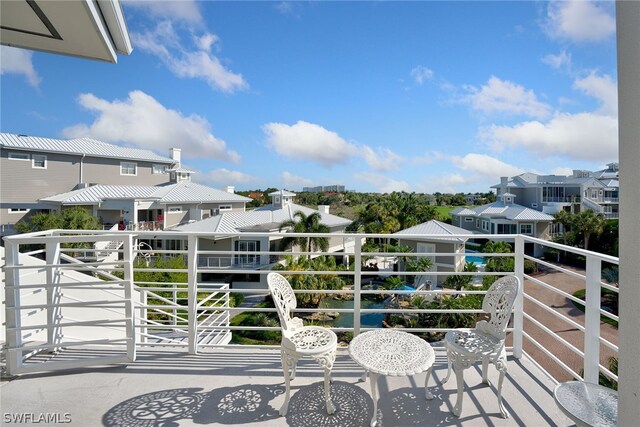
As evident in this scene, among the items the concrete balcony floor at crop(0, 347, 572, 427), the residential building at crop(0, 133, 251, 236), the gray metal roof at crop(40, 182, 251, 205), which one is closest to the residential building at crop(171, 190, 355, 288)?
the residential building at crop(0, 133, 251, 236)

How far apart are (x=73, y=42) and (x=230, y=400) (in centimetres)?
342

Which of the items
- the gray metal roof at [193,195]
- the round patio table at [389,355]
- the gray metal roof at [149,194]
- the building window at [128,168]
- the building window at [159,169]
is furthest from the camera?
the building window at [159,169]

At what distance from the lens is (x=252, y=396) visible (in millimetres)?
2494

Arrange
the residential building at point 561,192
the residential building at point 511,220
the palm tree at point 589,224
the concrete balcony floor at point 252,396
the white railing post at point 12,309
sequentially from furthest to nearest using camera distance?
1. the residential building at point 561,192
2. the residential building at point 511,220
3. the palm tree at point 589,224
4. the white railing post at point 12,309
5. the concrete balcony floor at point 252,396

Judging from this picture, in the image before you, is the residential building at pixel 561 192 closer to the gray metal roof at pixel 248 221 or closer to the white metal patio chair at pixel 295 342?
the gray metal roof at pixel 248 221

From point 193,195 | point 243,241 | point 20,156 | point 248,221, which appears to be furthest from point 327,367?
point 20,156

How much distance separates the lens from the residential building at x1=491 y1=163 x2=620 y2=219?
30.3 m

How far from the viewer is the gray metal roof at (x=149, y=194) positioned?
20.5 metres

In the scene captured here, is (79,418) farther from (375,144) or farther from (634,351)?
(375,144)

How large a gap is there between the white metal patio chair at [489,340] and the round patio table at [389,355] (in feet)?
0.66

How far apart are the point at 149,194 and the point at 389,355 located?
24973 mm

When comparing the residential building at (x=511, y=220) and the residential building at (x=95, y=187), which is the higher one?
the residential building at (x=95, y=187)

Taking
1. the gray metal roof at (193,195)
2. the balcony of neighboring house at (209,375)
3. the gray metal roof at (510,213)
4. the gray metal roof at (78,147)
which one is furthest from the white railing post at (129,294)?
the gray metal roof at (510,213)

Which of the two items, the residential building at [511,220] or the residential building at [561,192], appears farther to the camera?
the residential building at [561,192]
